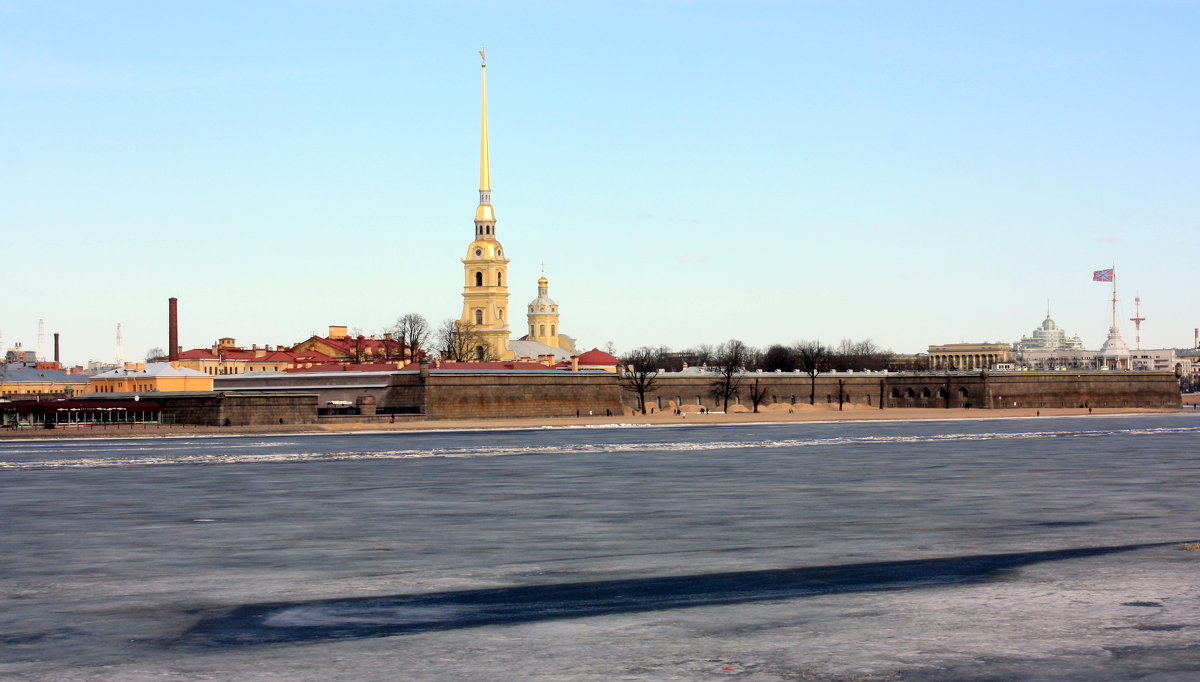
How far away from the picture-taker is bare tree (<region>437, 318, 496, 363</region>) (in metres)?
136

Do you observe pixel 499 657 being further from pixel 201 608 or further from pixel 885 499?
pixel 885 499

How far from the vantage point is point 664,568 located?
19.0 metres

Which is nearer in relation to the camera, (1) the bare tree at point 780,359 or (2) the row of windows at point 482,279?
(2) the row of windows at point 482,279

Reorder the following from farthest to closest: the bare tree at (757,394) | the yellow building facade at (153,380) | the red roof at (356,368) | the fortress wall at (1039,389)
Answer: the fortress wall at (1039,389) < the bare tree at (757,394) < the yellow building facade at (153,380) < the red roof at (356,368)

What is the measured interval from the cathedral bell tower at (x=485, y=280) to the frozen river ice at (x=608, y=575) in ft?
338

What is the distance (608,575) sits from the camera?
1834 cm

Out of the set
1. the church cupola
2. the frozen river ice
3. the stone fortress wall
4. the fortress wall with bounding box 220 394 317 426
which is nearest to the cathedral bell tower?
the church cupola

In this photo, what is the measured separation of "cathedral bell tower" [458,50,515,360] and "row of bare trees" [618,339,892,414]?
13.8 meters

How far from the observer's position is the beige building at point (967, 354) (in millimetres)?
178750

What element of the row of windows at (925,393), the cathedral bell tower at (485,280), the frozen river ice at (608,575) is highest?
the cathedral bell tower at (485,280)

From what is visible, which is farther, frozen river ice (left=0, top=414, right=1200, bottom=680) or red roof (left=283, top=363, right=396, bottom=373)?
red roof (left=283, top=363, right=396, bottom=373)

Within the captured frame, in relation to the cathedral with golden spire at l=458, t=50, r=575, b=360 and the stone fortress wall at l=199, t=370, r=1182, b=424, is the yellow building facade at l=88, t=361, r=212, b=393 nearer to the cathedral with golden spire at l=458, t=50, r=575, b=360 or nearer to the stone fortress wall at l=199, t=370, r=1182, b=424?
the stone fortress wall at l=199, t=370, r=1182, b=424

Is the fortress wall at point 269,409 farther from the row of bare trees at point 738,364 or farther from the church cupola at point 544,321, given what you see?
the church cupola at point 544,321

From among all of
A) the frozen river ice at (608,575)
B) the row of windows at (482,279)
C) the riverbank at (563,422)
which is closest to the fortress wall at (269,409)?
the riverbank at (563,422)
